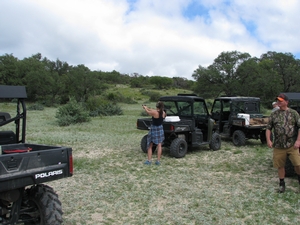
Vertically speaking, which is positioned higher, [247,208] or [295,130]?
[295,130]

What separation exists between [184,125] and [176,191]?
3.14 meters

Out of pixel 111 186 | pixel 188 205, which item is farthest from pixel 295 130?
pixel 111 186

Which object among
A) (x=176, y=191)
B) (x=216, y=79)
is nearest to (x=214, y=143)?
Answer: (x=176, y=191)

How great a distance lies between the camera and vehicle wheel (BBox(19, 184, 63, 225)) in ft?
11.0

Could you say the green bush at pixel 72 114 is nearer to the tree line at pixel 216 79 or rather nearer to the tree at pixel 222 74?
the tree line at pixel 216 79

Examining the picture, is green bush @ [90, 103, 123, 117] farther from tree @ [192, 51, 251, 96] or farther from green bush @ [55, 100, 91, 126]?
tree @ [192, 51, 251, 96]

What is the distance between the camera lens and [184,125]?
8297 millimetres

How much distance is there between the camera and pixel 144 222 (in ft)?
13.5

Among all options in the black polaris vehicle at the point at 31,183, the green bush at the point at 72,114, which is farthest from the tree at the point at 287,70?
the black polaris vehicle at the point at 31,183

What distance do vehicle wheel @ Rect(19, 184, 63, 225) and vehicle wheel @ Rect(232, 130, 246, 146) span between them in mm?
7746

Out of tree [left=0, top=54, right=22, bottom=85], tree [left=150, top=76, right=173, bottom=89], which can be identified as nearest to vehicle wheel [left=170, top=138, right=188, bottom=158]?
tree [left=0, top=54, right=22, bottom=85]

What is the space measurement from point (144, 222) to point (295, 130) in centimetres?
302

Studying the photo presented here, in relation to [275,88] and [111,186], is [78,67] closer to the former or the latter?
[275,88]

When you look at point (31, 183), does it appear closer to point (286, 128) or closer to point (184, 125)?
point (286, 128)
